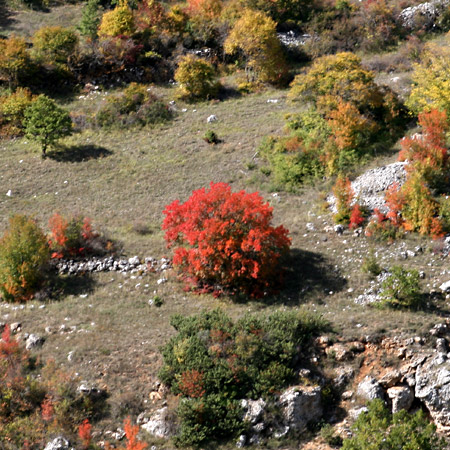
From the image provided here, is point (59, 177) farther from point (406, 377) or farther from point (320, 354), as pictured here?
point (406, 377)

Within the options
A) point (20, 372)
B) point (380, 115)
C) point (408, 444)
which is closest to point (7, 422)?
point (20, 372)

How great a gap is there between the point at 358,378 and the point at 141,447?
7716 millimetres

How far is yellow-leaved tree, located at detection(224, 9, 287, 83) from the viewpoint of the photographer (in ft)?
153

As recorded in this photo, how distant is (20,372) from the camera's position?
22312 millimetres

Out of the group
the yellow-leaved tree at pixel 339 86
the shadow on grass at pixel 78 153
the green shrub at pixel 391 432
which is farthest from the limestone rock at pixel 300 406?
the shadow on grass at pixel 78 153

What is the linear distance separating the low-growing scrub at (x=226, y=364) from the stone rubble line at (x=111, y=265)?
5.65 metres

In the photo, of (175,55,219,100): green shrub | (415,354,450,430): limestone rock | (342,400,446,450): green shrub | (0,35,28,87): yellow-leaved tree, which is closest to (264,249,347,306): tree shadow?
(415,354,450,430): limestone rock

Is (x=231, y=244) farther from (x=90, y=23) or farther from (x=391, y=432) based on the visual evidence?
(x=90, y=23)

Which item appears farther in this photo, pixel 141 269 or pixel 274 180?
pixel 274 180

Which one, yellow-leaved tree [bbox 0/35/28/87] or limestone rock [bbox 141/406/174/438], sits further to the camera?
yellow-leaved tree [bbox 0/35/28/87]

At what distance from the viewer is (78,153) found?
1596 inches

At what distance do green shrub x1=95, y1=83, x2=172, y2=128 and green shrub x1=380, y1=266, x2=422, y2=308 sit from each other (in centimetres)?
2445

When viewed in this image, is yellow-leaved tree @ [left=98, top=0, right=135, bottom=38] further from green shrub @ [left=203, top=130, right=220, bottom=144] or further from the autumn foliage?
the autumn foliage

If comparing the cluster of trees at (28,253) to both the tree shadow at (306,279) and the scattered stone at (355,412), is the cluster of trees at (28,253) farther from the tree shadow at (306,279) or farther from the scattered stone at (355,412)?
the scattered stone at (355,412)
